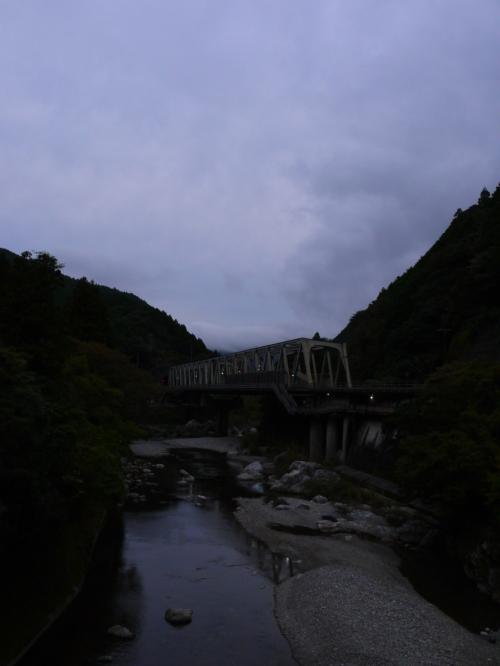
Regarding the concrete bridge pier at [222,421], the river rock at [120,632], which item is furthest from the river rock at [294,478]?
the concrete bridge pier at [222,421]

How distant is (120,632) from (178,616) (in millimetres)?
1805

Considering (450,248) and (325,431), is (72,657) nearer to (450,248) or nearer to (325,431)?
(325,431)

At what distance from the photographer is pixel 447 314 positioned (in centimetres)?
5728

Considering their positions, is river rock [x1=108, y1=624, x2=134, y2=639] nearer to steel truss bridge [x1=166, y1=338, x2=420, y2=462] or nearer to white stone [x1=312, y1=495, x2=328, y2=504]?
white stone [x1=312, y1=495, x2=328, y2=504]

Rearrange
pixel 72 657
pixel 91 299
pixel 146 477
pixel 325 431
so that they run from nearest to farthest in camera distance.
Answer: pixel 72 657, pixel 146 477, pixel 325 431, pixel 91 299

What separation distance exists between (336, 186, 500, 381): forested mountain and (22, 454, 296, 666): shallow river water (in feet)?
89.7

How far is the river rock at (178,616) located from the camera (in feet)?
53.2

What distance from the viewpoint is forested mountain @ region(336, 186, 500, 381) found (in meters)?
50.3

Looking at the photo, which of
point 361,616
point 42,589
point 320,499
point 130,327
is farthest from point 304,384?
point 130,327

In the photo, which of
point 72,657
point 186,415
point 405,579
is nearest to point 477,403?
point 405,579

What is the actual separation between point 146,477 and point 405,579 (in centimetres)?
2414

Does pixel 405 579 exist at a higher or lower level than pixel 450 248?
lower

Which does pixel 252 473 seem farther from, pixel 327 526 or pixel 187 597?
pixel 187 597

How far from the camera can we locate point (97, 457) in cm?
1992
